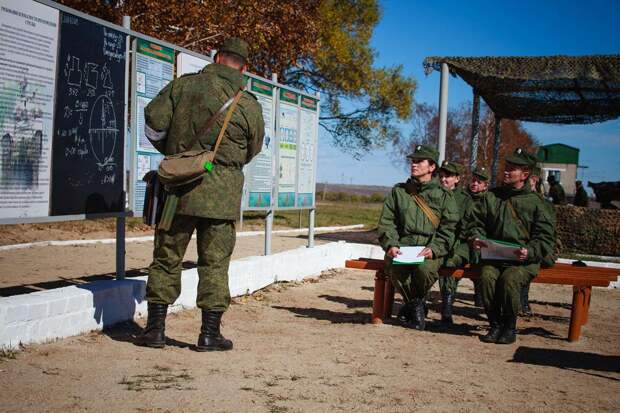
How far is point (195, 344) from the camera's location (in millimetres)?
5625

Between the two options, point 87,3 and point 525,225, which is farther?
point 87,3

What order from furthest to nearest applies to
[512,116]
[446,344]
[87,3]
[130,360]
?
[512,116]
[87,3]
[446,344]
[130,360]

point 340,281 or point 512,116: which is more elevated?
point 512,116

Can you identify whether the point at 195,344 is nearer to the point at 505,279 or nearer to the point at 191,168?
the point at 191,168

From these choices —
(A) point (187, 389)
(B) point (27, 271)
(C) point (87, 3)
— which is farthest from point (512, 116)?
(A) point (187, 389)

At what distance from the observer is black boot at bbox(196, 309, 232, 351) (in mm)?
5367

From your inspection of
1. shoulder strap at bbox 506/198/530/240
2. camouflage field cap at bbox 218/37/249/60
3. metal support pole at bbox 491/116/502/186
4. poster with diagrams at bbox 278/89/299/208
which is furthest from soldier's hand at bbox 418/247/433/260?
metal support pole at bbox 491/116/502/186

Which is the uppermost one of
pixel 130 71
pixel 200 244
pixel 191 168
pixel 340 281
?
pixel 130 71

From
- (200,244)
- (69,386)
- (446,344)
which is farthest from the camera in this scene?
(446,344)

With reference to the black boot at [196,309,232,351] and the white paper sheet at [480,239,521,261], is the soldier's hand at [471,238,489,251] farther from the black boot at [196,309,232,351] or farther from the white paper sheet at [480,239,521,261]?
the black boot at [196,309,232,351]

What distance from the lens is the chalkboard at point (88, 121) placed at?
5672mm

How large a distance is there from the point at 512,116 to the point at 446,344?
34.6 ft

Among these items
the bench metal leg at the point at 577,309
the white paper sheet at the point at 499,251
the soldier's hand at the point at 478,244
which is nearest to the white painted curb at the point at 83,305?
the soldier's hand at the point at 478,244

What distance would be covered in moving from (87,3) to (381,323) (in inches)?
373
